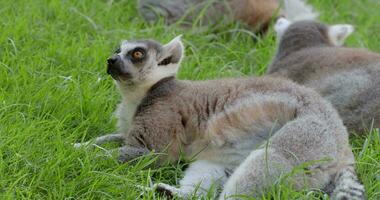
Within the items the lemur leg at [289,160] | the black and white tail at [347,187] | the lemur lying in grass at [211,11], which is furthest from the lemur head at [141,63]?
the lemur lying in grass at [211,11]

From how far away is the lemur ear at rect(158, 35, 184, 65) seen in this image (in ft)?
17.9

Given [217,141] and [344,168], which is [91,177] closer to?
[217,141]

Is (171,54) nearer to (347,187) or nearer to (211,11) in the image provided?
(347,187)

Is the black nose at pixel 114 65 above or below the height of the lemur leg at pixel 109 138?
above

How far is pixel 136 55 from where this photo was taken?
531 cm

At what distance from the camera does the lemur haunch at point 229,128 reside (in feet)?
14.5

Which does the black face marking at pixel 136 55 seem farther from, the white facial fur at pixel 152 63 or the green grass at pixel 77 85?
the green grass at pixel 77 85

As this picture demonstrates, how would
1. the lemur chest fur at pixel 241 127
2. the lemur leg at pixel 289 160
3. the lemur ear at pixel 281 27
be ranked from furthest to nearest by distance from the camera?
the lemur ear at pixel 281 27
the lemur chest fur at pixel 241 127
the lemur leg at pixel 289 160

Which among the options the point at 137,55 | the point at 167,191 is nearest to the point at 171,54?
the point at 137,55

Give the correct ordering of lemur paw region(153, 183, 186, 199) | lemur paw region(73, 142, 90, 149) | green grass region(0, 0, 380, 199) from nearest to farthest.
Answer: green grass region(0, 0, 380, 199)
lemur paw region(153, 183, 186, 199)
lemur paw region(73, 142, 90, 149)

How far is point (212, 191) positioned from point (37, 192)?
40.9 inches

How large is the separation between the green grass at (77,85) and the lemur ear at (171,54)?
1.94 ft

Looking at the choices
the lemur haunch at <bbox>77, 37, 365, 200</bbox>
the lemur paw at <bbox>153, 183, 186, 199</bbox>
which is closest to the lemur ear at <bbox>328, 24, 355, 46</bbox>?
the lemur haunch at <bbox>77, 37, 365, 200</bbox>

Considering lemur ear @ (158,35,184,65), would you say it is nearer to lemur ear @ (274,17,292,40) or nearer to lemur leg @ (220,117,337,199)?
lemur leg @ (220,117,337,199)
